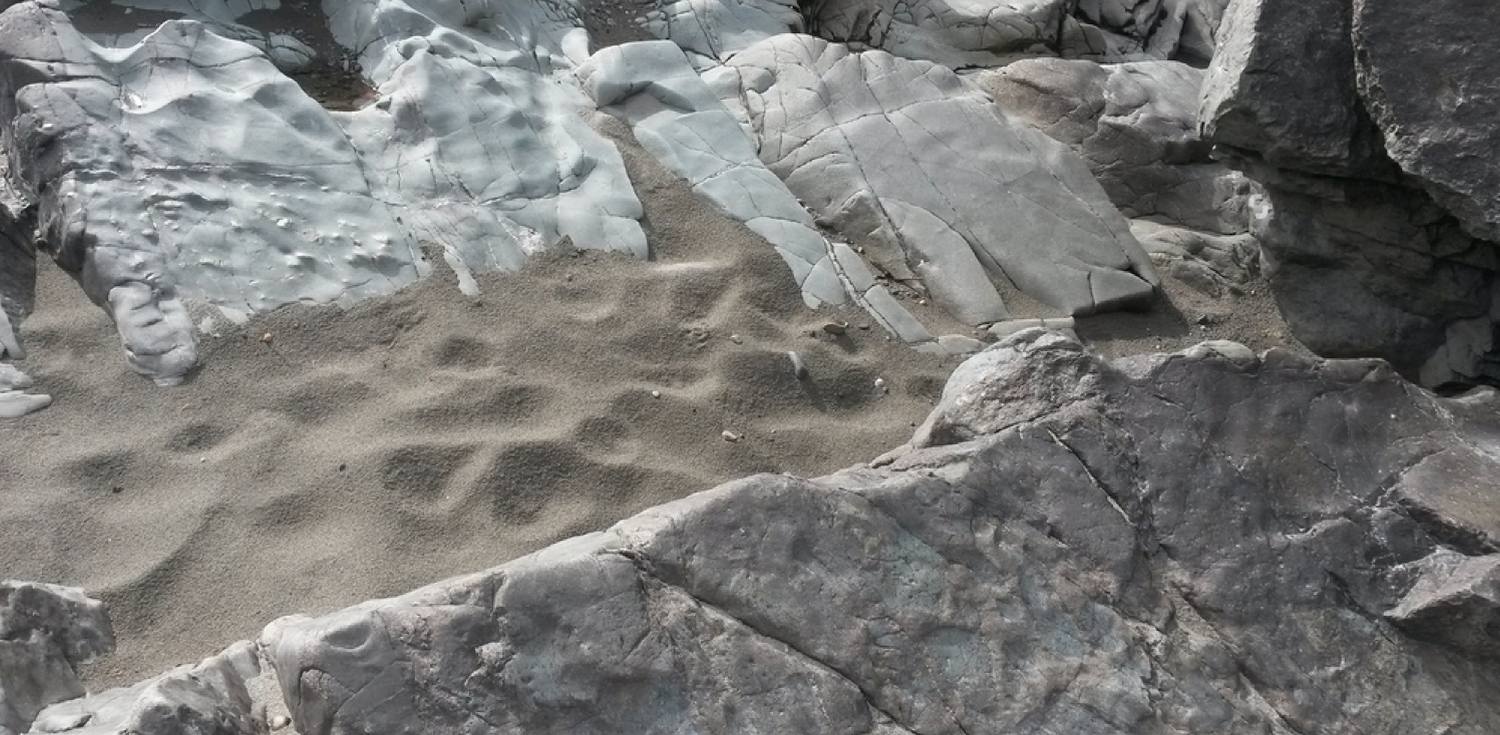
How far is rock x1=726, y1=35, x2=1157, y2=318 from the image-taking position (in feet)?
14.8

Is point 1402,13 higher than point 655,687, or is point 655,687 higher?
point 1402,13

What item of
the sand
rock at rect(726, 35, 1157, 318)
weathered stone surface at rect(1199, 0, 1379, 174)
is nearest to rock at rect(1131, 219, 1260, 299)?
rock at rect(726, 35, 1157, 318)

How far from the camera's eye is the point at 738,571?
2217mm

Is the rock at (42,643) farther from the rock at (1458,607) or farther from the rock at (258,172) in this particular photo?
the rock at (1458,607)

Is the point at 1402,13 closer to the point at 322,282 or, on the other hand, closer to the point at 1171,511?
the point at 1171,511

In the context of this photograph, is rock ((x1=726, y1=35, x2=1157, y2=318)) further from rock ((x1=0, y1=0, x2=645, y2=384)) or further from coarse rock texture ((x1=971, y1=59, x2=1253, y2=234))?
rock ((x1=0, y1=0, x2=645, y2=384))

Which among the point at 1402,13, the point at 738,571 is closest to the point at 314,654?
the point at 738,571

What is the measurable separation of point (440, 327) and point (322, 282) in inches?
15.4

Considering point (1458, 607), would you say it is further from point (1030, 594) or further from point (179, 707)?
point (179, 707)

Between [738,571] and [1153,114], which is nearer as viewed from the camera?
[738,571]

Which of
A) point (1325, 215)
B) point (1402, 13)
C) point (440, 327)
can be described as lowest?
point (440, 327)

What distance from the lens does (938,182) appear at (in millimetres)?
4758

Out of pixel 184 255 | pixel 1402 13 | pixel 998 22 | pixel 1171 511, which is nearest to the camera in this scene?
pixel 1171 511

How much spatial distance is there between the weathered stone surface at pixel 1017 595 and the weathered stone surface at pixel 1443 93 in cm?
75
